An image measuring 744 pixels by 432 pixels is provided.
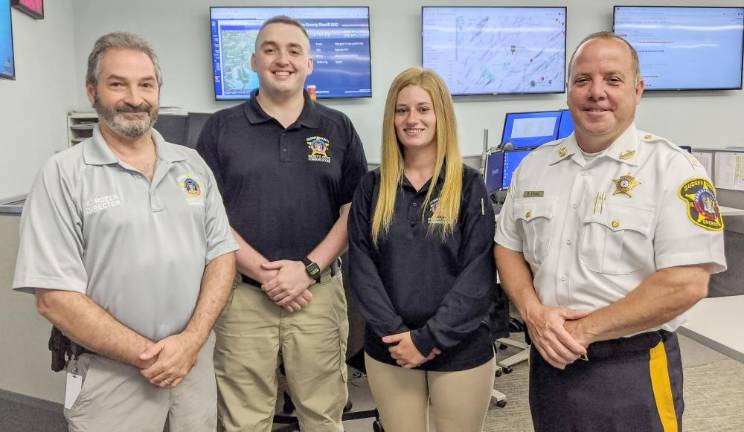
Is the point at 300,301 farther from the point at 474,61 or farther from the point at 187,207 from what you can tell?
the point at 474,61

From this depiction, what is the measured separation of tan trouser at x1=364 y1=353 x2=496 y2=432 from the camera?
1543 millimetres

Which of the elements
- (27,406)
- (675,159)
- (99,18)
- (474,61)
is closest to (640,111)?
(474,61)

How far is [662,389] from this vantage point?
122 centimetres

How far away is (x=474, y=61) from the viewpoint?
455 centimetres

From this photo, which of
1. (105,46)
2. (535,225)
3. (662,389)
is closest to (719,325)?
(662,389)

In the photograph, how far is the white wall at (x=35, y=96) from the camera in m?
2.80

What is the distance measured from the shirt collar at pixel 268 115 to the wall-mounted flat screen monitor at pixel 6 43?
1.65 m

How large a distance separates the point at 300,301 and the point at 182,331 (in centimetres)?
45

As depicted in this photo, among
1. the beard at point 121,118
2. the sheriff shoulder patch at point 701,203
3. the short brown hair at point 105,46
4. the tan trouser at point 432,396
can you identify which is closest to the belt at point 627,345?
the sheriff shoulder patch at point 701,203

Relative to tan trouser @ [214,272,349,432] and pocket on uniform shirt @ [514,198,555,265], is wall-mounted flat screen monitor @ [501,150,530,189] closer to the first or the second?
tan trouser @ [214,272,349,432]

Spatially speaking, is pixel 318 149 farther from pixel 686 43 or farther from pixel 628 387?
pixel 686 43

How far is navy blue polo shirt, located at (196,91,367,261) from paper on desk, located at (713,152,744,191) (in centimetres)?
254

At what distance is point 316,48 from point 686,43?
125 inches

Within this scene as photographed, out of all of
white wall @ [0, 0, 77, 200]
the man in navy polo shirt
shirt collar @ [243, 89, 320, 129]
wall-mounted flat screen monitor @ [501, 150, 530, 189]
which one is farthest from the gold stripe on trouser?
white wall @ [0, 0, 77, 200]
